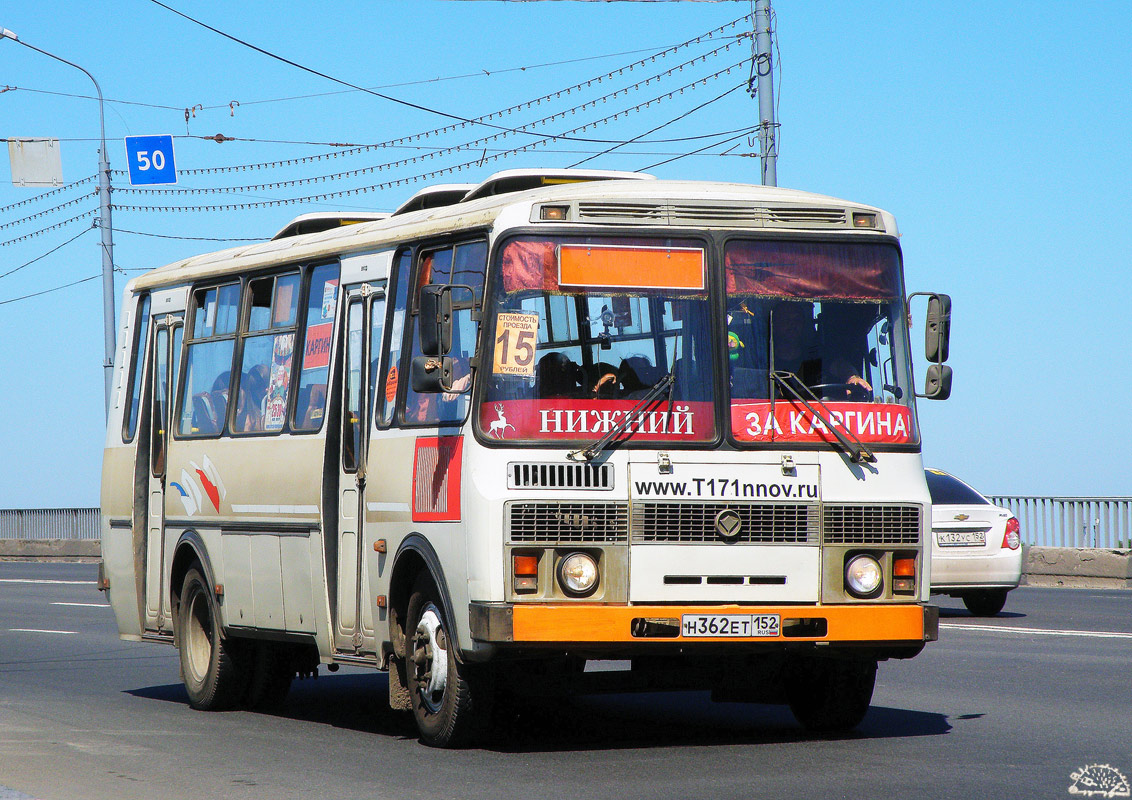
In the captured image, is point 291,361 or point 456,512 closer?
point 456,512

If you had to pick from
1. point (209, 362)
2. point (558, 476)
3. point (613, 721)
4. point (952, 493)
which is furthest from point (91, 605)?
point (558, 476)

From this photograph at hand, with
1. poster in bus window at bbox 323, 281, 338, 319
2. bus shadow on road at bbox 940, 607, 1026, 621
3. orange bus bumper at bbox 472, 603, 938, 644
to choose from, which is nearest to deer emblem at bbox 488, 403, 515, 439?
orange bus bumper at bbox 472, 603, 938, 644

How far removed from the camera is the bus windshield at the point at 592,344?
8992mm

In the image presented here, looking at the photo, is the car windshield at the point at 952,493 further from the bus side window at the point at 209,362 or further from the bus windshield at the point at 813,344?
the bus windshield at the point at 813,344

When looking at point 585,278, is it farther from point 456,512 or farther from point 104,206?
point 104,206

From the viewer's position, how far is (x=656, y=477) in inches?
354

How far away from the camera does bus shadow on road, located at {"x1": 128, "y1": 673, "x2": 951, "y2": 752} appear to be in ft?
32.3

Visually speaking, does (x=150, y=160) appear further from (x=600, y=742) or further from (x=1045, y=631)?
(x=600, y=742)

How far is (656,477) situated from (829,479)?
96 cm

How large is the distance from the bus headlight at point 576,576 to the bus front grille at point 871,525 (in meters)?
1.30

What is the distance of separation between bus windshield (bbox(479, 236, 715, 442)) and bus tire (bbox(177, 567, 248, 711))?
4.10 m

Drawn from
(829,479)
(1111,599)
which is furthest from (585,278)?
(1111,599)

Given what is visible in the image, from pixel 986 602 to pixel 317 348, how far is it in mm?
11564

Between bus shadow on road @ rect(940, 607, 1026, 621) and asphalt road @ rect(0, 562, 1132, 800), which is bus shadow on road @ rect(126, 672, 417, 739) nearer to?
asphalt road @ rect(0, 562, 1132, 800)
